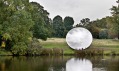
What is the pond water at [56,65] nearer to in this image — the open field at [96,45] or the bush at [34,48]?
the bush at [34,48]

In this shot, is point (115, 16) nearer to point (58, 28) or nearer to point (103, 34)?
point (103, 34)

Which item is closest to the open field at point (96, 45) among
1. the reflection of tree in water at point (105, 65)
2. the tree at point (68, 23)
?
the reflection of tree in water at point (105, 65)

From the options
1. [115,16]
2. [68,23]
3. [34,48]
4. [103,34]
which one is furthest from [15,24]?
[68,23]

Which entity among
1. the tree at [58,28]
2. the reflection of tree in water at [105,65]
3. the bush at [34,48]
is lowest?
the reflection of tree in water at [105,65]

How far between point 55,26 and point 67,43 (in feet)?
89.5

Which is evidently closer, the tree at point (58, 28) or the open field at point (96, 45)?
the open field at point (96, 45)

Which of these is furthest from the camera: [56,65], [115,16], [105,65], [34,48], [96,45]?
[115,16]

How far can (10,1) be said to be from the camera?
6341 cm

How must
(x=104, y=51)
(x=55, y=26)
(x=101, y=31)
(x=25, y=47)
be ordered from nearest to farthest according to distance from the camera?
(x=25, y=47) < (x=104, y=51) < (x=101, y=31) < (x=55, y=26)

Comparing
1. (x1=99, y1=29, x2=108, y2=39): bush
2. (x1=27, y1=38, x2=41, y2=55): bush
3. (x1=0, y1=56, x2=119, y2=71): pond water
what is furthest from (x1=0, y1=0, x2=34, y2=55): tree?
(x1=99, y1=29, x2=108, y2=39): bush

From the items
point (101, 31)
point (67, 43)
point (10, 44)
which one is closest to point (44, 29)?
point (67, 43)

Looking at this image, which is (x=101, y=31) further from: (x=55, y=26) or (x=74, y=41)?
(x=74, y=41)

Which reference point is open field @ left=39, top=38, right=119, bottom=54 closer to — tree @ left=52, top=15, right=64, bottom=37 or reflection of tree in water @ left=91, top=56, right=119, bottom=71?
tree @ left=52, top=15, right=64, bottom=37

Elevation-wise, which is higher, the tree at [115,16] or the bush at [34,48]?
the tree at [115,16]
